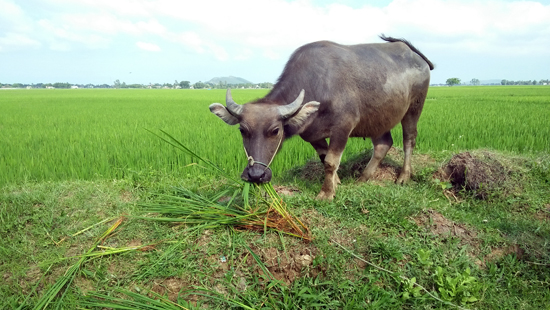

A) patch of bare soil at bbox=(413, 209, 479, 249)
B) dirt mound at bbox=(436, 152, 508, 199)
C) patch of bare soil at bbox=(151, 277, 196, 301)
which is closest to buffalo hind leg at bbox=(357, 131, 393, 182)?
dirt mound at bbox=(436, 152, 508, 199)

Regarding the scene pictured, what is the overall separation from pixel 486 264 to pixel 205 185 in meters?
2.70

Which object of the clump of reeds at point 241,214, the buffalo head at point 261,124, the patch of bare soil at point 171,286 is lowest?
the patch of bare soil at point 171,286

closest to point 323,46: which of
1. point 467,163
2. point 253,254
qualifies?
point 467,163

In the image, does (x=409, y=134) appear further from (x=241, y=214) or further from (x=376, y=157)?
(x=241, y=214)

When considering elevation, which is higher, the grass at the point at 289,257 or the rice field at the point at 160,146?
the rice field at the point at 160,146

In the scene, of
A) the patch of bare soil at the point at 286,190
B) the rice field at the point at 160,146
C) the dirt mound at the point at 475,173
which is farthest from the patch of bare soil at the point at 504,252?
the rice field at the point at 160,146

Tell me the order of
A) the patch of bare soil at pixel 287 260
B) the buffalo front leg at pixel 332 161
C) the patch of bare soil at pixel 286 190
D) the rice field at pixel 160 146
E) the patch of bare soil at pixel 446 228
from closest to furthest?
the patch of bare soil at pixel 287 260
the patch of bare soil at pixel 446 228
the buffalo front leg at pixel 332 161
the patch of bare soil at pixel 286 190
the rice field at pixel 160 146

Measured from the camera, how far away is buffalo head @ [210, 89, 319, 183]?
2633 millimetres

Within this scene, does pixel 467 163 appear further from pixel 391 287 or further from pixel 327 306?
pixel 327 306

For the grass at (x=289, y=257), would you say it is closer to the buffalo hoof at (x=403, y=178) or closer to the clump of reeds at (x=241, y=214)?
the clump of reeds at (x=241, y=214)

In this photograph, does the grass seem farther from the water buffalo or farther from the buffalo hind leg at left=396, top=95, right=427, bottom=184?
the buffalo hind leg at left=396, top=95, right=427, bottom=184

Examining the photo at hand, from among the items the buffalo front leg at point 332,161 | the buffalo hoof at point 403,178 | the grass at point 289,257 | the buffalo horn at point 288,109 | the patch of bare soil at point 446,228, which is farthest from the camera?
the buffalo hoof at point 403,178

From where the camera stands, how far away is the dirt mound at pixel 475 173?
3682mm

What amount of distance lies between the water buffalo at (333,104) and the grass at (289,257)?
586 mm
